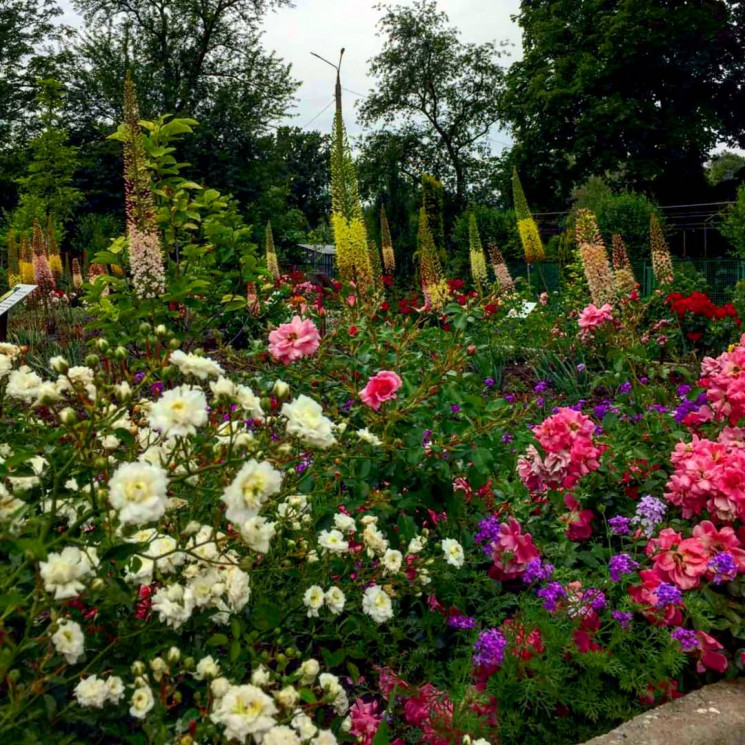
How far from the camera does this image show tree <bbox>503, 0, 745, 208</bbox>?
77.9ft

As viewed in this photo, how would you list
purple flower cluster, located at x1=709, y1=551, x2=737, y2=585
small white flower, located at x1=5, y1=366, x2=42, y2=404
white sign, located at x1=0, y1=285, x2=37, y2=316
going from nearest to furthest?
small white flower, located at x1=5, y1=366, x2=42, y2=404, purple flower cluster, located at x1=709, y1=551, x2=737, y2=585, white sign, located at x1=0, y1=285, x2=37, y2=316

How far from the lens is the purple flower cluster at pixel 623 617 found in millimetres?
2078

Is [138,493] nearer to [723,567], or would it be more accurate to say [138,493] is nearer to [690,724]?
[690,724]

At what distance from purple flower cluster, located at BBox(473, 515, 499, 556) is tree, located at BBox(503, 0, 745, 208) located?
2384 centimetres

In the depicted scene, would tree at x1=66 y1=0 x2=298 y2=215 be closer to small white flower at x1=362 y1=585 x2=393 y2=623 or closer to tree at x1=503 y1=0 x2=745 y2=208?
tree at x1=503 y1=0 x2=745 y2=208

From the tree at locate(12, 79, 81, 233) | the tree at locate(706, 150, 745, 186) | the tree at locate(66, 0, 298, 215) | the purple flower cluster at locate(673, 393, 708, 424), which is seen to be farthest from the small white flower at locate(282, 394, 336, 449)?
the tree at locate(706, 150, 745, 186)

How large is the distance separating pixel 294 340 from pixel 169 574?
3.29ft

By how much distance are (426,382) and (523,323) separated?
220 inches

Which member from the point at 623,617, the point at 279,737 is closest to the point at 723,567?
the point at 623,617

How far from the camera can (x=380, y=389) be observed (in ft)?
7.64

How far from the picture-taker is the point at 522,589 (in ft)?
8.29

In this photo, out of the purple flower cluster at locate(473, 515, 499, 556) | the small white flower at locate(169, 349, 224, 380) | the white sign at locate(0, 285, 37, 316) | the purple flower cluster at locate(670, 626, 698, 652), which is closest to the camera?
the small white flower at locate(169, 349, 224, 380)

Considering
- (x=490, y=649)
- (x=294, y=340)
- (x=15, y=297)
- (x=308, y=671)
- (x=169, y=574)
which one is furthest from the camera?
(x=15, y=297)

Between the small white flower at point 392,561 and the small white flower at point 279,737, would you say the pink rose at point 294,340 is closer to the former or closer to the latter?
the small white flower at point 392,561
